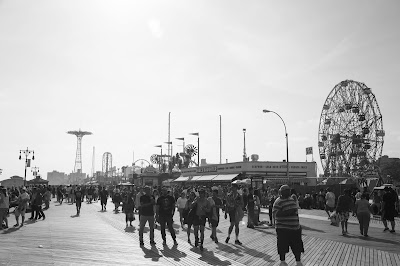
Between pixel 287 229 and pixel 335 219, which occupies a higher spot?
pixel 287 229

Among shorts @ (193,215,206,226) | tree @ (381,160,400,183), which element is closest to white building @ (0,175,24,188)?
shorts @ (193,215,206,226)

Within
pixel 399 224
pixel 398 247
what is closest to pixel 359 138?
pixel 399 224

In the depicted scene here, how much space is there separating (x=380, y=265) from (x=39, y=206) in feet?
57.2

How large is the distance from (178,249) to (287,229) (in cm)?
468

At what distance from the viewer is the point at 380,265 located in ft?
29.8

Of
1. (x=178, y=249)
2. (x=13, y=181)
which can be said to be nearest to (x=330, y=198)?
(x=178, y=249)

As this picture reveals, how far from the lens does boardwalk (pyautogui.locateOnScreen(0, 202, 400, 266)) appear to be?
957 centimetres

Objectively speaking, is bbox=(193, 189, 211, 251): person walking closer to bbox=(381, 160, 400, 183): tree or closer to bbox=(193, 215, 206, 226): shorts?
bbox=(193, 215, 206, 226): shorts

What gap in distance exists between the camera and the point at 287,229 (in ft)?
25.8

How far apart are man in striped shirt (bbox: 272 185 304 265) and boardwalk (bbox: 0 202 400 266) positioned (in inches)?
70.2

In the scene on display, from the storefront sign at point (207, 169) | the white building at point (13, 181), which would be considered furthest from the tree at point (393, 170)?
the white building at point (13, 181)

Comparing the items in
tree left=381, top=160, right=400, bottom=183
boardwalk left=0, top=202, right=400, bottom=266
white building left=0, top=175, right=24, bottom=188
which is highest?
tree left=381, top=160, right=400, bottom=183

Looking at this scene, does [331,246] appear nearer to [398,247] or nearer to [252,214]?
[398,247]

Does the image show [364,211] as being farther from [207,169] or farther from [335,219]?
[207,169]
